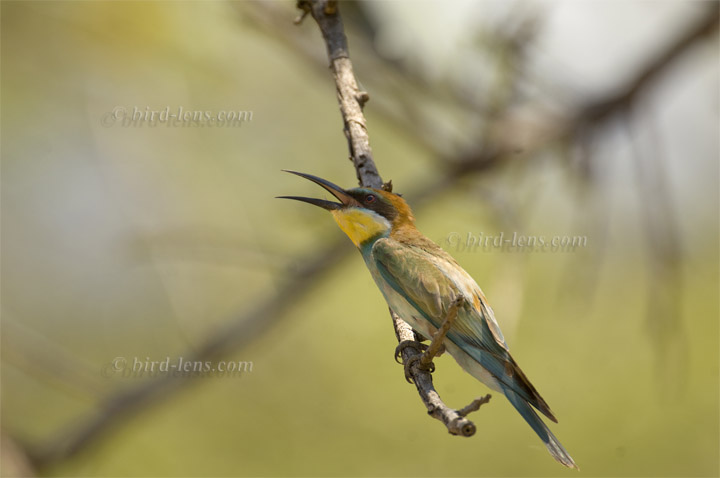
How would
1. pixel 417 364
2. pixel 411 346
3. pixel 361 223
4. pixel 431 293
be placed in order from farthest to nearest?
1. pixel 361 223
2. pixel 431 293
3. pixel 411 346
4. pixel 417 364

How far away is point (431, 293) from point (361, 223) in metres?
0.53

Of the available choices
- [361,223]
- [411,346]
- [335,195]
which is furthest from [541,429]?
[335,195]

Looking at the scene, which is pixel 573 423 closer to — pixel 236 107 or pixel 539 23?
pixel 539 23

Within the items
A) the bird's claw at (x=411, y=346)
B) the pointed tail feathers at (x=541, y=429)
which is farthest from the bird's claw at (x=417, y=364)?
the pointed tail feathers at (x=541, y=429)

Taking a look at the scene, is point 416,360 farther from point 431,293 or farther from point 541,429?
point 541,429

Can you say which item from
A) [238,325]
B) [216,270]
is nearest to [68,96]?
[216,270]

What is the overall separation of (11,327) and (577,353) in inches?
162

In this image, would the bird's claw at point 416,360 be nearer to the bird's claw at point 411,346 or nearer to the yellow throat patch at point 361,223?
the bird's claw at point 411,346

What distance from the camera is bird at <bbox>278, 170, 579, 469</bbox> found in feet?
8.06

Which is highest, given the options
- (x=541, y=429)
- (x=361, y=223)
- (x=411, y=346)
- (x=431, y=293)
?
(x=361, y=223)

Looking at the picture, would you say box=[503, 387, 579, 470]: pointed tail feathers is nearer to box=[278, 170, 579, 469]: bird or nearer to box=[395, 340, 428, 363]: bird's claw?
box=[278, 170, 579, 469]: bird

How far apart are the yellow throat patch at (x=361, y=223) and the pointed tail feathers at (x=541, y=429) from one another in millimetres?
883

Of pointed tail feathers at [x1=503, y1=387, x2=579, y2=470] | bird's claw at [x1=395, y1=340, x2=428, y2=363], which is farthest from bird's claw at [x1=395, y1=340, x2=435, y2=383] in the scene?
pointed tail feathers at [x1=503, y1=387, x2=579, y2=470]

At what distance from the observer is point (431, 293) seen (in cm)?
257
